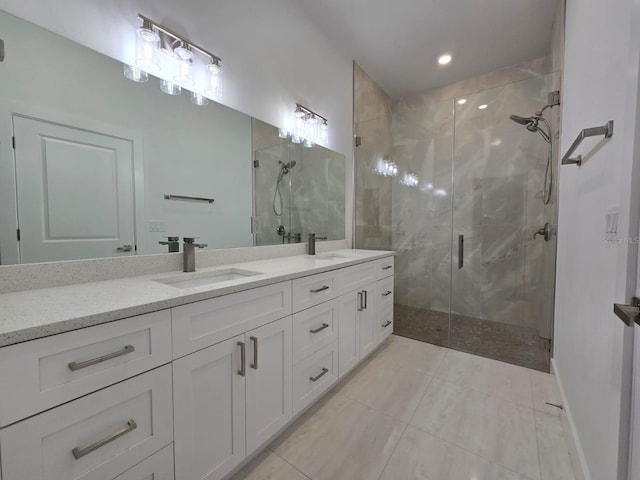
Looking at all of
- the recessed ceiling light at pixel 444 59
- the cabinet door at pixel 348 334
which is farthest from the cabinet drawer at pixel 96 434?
the recessed ceiling light at pixel 444 59

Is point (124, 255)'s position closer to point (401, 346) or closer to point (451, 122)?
point (401, 346)

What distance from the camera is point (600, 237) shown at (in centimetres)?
97

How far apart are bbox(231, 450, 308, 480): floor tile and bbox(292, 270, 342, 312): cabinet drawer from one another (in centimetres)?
68

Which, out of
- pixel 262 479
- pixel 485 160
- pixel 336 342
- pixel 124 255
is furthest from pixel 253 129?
pixel 485 160

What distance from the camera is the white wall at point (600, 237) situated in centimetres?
71

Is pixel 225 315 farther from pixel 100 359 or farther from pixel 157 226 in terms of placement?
pixel 157 226

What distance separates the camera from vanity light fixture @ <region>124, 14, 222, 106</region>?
1273 mm

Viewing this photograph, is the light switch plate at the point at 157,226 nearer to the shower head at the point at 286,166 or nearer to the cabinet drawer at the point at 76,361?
the cabinet drawer at the point at 76,361

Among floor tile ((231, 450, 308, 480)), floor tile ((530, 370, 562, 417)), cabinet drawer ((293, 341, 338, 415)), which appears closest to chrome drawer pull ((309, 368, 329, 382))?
cabinet drawer ((293, 341, 338, 415))

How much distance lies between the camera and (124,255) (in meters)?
1.22

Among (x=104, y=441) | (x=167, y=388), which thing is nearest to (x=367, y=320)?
(x=167, y=388)

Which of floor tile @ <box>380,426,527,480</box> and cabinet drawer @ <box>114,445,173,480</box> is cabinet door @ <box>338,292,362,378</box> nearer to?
floor tile @ <box>380,426,527,480</box>

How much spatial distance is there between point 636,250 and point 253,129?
73.7 inches

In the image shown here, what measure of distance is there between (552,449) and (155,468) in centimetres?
173
